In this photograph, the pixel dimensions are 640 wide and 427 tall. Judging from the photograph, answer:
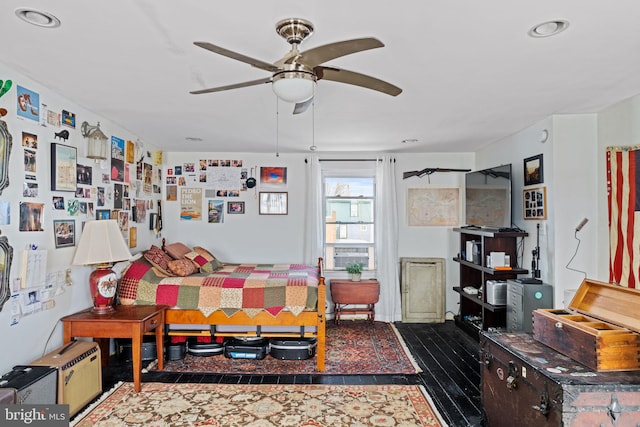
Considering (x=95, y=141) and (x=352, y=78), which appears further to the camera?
(x=95, y=141)

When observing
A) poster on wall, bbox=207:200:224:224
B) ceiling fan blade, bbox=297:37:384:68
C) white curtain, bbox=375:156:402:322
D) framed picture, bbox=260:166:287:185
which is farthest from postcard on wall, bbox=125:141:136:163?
ceiling fan blade, bbox=297:37:384:68

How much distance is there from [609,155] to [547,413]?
2388 millimetres

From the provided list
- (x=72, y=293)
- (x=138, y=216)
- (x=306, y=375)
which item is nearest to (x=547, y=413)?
(x=306, y=375)

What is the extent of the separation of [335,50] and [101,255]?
8.38 ft

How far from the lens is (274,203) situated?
5426 mm

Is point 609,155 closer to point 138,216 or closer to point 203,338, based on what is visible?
point 203,338

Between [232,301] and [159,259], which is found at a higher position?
[159,259]

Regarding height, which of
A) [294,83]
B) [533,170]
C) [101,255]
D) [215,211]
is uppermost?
[294,83]

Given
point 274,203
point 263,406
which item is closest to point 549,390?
point 263,406

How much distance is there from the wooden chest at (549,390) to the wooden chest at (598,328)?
46mm

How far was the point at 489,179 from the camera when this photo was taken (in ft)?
14.2

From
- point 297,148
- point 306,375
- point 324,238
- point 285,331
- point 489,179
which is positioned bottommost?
point 306,375

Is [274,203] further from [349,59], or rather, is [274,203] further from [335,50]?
[335,50]

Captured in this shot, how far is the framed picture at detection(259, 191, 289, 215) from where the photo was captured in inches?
213
